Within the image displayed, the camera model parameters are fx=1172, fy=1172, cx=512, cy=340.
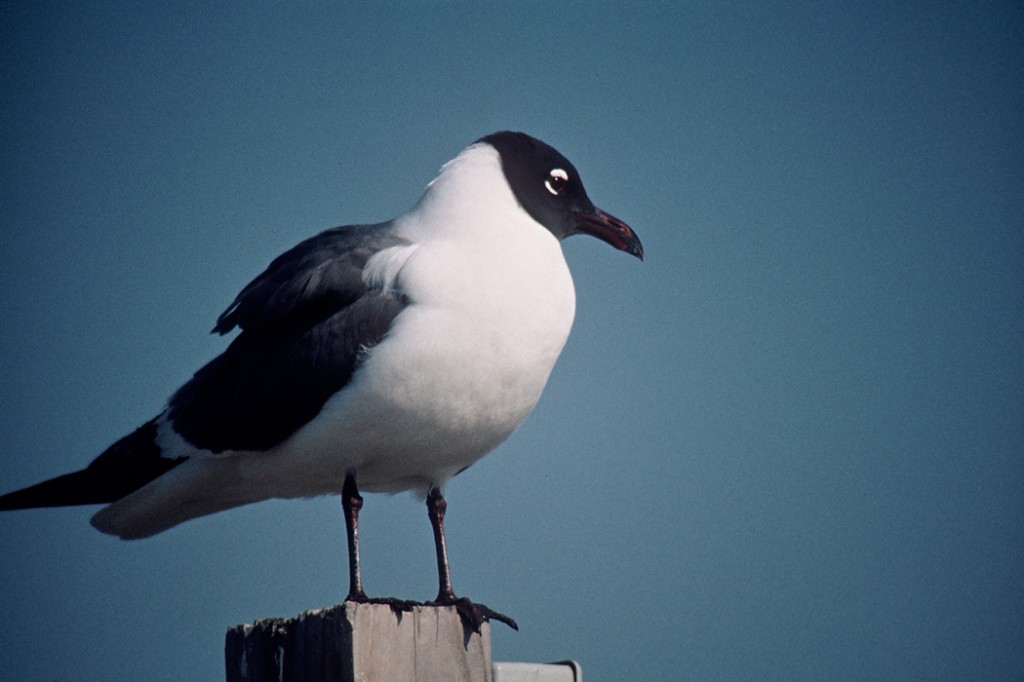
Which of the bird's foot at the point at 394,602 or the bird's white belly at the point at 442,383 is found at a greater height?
the bird's white belly at the point at 442,383

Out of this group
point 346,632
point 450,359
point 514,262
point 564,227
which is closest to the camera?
point 346,632

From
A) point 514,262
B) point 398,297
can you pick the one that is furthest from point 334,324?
point 514,262

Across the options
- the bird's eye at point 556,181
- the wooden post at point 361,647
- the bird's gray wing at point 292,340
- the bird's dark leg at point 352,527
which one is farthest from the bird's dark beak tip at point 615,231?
the wooden post at point 361,647

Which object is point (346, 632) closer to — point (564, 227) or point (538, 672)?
point (538, 672)

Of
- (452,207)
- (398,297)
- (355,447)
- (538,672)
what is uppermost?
(452,207)

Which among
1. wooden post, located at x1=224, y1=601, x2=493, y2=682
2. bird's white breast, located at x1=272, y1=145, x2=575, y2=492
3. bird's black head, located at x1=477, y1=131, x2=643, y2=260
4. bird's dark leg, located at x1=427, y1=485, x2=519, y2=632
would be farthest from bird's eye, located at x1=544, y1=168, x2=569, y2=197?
wooden post, located at x1=224, y1=601, x2=493, y2=682

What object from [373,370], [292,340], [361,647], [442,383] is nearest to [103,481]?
[292,340]

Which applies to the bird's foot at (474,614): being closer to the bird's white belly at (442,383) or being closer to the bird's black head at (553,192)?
the bird's white belly at (442,383)
